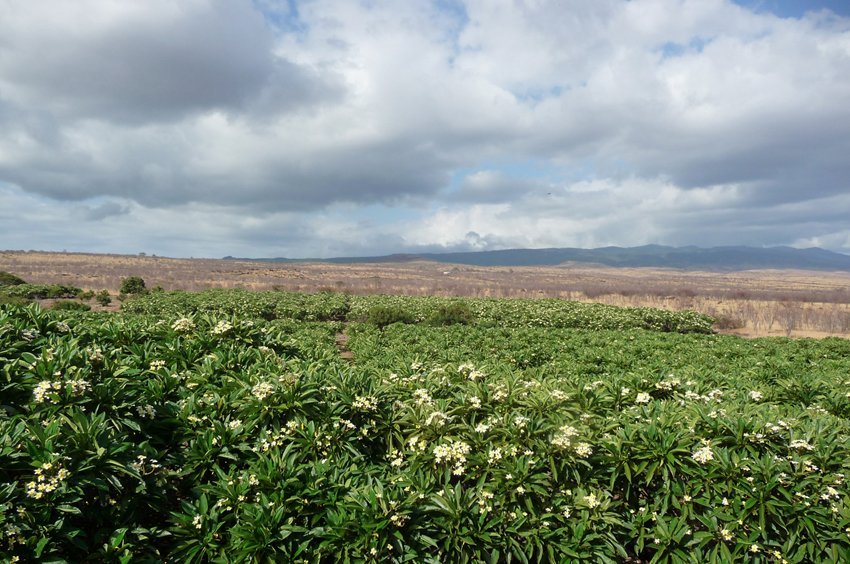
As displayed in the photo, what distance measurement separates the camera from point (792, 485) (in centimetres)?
340

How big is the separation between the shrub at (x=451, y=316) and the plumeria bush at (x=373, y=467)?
1776 centimetres

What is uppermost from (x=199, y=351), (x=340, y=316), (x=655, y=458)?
(x=199, y=351)

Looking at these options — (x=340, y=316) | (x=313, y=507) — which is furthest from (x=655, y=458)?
(x=340, y=316)

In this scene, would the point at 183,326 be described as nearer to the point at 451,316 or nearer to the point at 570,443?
the point at 570,443

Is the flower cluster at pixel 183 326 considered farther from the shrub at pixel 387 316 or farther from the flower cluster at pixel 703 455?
the shrub at pixel 387 316

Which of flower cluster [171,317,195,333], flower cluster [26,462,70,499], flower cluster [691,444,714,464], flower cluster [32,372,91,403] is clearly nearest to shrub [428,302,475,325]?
flower cluster [171,317,195,333]

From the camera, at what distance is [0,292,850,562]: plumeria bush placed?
2.79 m

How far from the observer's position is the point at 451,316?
22.9 meters

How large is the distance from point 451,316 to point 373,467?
19416 mm

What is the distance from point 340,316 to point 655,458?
2345 cm

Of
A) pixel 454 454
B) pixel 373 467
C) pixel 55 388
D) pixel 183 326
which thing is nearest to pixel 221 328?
pixel 183 326

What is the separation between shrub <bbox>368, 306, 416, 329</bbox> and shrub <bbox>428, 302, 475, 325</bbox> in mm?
1181

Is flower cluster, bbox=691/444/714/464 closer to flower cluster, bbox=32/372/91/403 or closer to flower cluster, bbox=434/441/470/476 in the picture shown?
flower cluster, bbox=434/441/470/476

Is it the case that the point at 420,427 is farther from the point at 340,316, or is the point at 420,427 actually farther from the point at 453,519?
the point at 340,316
